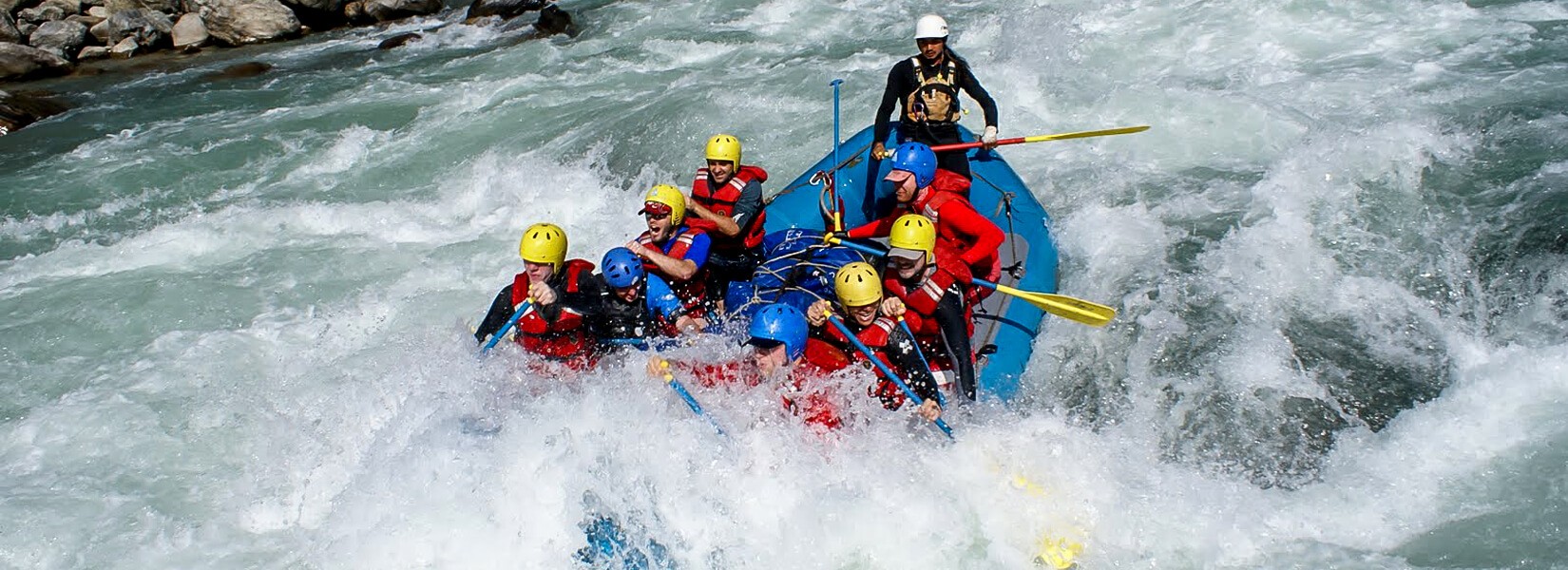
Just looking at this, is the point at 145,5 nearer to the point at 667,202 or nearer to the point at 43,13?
the point at 43,13

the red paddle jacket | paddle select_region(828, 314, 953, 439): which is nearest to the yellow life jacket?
the red paddle jacket

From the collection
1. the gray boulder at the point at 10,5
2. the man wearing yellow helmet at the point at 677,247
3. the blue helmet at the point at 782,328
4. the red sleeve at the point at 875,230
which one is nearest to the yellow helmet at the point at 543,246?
the man wearing yellow helmet at the point at 677,247

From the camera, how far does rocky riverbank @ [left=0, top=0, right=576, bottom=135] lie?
45.8 ft

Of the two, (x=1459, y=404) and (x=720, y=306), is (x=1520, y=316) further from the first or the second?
(x=720, y=306)

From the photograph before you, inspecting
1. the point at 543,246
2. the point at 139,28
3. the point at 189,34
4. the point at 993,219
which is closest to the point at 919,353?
the point at 543,246

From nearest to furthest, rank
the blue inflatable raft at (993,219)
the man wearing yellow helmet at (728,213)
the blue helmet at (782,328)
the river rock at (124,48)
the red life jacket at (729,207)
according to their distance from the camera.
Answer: the blue helmet at (782,328), the blue inflatable raft at (993,219), the man wearing yellow helmet at (728,213), the red life jacket at (729,207), the river rock at (124,48)

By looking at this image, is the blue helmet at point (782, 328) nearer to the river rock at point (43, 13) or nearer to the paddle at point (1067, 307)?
the paddle at point (1067, 307)

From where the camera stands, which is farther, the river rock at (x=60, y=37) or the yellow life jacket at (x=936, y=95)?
the river rock at (x=60, y=37)

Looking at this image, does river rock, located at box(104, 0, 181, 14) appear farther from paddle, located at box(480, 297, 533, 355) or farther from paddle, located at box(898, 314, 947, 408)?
paddle, located at box(898, 314, 947, 408)

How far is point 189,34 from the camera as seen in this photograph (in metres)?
14.7

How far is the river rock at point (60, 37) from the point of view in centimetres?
1427

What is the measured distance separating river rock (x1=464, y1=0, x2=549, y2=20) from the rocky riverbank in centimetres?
1

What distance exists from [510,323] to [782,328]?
1343 millimetres

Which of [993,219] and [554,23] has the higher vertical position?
[993,219]
